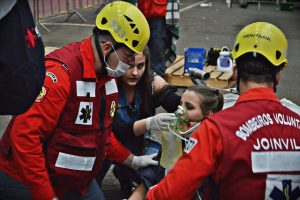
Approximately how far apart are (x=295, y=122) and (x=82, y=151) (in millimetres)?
1201

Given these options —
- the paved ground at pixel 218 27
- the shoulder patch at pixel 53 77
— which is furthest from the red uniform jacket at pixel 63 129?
the paved ground at pixel 218 27

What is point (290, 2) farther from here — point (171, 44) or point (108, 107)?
point (108, 107)

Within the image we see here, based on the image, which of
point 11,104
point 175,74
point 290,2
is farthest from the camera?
point 290,2

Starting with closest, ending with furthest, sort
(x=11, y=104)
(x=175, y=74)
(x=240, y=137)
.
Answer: (x=11, y=104) < (x=240, y=137) < (x=175, y=74)

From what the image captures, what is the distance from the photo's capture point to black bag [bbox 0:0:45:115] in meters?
1.54

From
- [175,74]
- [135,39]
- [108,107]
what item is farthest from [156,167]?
[175,74]

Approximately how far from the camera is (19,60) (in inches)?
62.5

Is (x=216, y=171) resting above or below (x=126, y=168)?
above

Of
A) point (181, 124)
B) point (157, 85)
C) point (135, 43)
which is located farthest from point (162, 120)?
point (135, 43)

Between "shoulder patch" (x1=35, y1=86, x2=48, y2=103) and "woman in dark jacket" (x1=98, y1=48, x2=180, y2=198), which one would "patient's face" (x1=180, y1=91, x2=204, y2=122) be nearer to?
"woman in dark jacket" (x1=98, y1=48, x2=180, y2=198)

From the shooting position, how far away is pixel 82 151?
2.90m

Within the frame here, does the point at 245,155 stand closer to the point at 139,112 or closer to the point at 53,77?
the point at 53,77

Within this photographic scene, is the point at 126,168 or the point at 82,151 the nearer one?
the point at 82,151

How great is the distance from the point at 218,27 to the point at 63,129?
→ 9519 mm
